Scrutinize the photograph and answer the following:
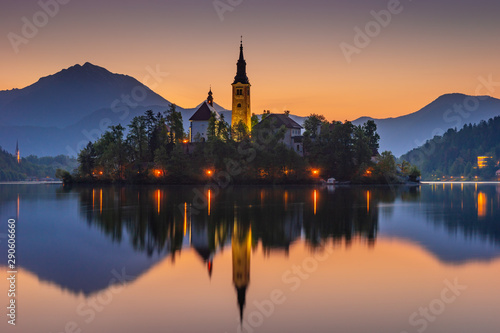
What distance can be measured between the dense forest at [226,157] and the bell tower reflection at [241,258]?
73.0m

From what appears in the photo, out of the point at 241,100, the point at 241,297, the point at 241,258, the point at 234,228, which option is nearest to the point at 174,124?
the point at 241,100

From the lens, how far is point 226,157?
107500 mm

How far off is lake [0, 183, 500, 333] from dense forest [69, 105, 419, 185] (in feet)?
231

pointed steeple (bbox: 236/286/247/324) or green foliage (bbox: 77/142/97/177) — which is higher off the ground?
green foliage (bbox: 77/142/97/177)

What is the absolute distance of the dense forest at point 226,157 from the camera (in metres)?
107

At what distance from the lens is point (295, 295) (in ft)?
55.7

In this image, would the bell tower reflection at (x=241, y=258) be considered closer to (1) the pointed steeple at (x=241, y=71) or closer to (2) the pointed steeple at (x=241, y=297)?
(2) the pointed steeple at (x=241, y=297)

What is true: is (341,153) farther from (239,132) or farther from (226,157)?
(226,157)

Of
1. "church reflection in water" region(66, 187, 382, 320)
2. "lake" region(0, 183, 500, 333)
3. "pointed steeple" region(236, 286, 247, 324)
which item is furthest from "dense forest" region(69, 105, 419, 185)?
"pointed steeple" region(236, 286, 247, 324)

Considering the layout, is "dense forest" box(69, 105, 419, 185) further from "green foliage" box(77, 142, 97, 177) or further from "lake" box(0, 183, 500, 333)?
"lake" box(0, 183, 500, 333)

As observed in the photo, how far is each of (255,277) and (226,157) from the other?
8835 cm

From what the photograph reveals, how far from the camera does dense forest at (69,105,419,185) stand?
10700 cm

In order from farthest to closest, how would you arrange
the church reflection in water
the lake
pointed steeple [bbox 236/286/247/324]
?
the church reflection in water, pointed steeple [bbox 236/286/247/324], the lake

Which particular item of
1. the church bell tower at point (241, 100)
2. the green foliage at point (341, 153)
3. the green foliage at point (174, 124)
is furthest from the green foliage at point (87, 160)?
the green foliage at point (341, 153)
